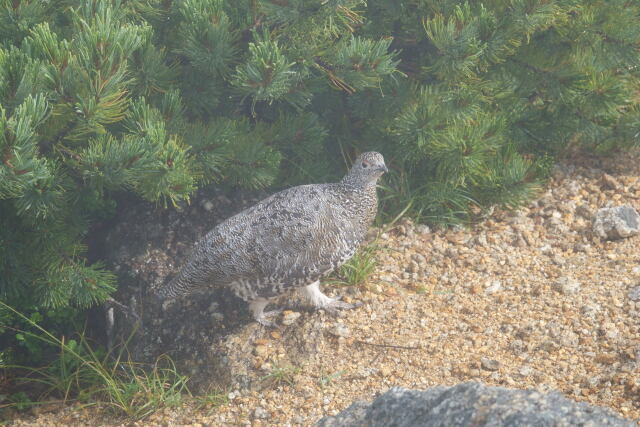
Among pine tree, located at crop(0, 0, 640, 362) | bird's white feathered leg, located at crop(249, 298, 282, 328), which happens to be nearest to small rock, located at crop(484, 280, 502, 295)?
pine tree, located at crop(0, 0, 640, 362)

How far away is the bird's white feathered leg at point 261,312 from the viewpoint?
4.28 m

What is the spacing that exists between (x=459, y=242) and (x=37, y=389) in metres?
3.08

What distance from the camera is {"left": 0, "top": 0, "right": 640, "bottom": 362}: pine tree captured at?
336 cm

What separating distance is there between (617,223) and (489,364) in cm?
171

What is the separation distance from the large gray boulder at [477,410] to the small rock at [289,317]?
6.30ft

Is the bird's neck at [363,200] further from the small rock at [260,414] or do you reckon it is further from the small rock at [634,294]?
the small rock at [634,294]

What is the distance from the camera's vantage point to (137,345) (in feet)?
14.5

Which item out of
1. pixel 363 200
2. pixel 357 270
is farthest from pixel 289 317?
pixel 363 200

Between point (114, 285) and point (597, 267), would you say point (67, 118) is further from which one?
point (597, 267)

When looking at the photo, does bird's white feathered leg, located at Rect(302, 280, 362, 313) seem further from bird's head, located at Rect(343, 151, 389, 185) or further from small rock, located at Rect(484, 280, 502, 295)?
small rock, located at Rect(484, 280, 502, 295)

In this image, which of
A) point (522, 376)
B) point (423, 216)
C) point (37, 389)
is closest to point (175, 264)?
point (37, 389)

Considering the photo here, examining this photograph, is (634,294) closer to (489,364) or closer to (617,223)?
(617,223)

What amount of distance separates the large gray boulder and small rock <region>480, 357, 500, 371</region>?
142cm

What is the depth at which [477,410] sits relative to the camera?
7.31 feet
